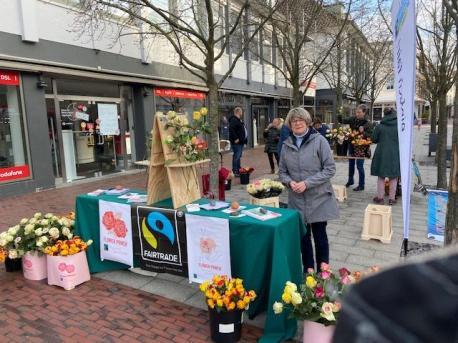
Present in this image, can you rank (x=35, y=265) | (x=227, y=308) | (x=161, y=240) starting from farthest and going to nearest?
(x=35, y=265) < (x=161, y=240) < (x=227, y=308)

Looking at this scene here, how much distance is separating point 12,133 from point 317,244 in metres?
7.96

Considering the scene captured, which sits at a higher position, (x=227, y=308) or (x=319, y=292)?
(x=319, y=292)

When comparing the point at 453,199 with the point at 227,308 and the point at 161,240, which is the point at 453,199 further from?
the point at 161,240

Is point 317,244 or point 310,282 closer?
point 310,282

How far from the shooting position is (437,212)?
4543 millimetres

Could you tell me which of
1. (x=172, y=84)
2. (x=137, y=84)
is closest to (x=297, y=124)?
(x=137, y=84)

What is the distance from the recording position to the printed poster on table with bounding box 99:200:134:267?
155 inches

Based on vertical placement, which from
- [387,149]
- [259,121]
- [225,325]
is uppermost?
[259,121]

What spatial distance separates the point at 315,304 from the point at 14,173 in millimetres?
8313

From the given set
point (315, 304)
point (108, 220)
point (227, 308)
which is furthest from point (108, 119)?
point (315, 304)

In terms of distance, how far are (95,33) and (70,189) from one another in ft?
14.5

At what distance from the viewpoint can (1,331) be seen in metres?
3.18

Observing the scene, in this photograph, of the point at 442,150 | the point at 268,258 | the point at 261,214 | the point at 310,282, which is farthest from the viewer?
the point at 442,150

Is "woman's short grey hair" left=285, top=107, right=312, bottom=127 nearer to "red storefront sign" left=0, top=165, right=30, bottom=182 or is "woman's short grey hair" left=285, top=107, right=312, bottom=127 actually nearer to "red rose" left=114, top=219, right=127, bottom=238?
"red rose" left=114, top=219, right=127, bottom=238
